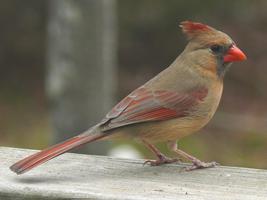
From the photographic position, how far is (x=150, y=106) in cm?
400

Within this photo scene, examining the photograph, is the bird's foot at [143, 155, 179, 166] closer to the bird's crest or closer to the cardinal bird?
the cardinal bird

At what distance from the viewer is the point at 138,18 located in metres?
9.02

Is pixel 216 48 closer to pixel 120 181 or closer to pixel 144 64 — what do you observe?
pixel 120 181

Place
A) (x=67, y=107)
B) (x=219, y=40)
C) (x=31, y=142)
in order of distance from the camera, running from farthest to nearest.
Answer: (x=31, y=142) → (x=67, y=107) → (x=219, y=40)

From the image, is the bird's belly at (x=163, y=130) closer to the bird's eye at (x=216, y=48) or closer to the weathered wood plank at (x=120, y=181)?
the weathered wood plank at (x=120, y=181)

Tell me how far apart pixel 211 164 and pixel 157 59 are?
237 inches

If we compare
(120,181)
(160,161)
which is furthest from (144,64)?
(120,181)

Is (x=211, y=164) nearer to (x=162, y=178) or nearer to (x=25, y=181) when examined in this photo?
(x=162, y=178)

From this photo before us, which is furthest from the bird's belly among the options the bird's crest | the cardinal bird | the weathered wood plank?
the bird's crest

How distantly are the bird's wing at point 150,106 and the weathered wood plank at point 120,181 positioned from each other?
287 mm

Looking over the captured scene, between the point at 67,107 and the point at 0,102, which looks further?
the point at 0,102

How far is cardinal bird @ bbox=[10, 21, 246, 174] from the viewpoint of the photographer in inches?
151

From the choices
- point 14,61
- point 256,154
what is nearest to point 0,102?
point 14,61

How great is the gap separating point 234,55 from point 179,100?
415 millimetres
